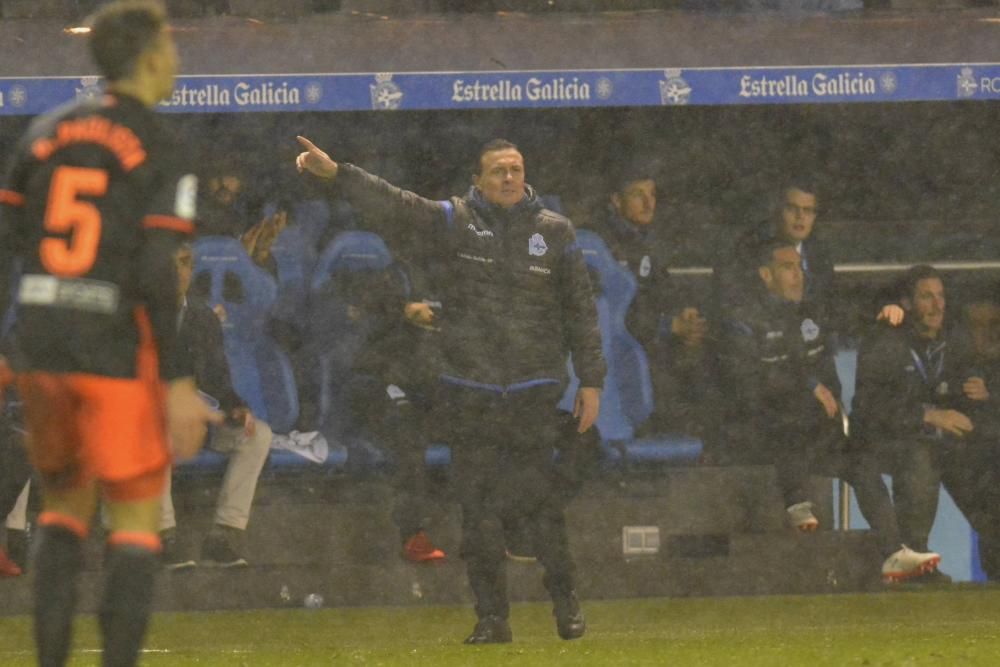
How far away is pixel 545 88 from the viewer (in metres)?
10.2

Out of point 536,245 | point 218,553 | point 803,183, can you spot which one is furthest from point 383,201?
point 803,183

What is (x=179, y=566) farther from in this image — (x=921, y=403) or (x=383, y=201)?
(x=921, y=403)

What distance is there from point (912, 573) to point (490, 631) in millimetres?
3032

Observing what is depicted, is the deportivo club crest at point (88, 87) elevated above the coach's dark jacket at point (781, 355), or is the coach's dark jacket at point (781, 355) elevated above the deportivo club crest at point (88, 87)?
the deportivo club crest at point (88, 87)

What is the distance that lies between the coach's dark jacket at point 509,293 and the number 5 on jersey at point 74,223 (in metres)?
3.34

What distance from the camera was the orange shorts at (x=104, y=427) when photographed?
14.0ft

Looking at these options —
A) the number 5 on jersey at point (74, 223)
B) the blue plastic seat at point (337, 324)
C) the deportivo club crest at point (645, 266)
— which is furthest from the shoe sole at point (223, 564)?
the number 5 on jersey at point (74, 223)

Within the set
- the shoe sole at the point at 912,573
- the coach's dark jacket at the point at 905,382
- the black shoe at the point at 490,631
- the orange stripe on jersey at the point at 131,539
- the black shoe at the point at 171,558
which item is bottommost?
the black shoe at the point at 490,631

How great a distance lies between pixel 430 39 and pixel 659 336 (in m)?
2.01

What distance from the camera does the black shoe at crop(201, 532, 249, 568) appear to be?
974 cm

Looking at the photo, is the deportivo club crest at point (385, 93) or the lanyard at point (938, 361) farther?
the lanyard at point (938, 361)

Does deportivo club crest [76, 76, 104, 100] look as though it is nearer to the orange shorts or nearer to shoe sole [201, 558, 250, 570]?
shoe sole [201, 558, 250, 570]

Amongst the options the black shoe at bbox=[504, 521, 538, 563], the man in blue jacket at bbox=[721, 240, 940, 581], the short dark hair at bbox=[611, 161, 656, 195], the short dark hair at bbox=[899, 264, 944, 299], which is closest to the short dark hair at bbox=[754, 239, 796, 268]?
the man in blue jacket at bbox=[721, 240, 940, 581]

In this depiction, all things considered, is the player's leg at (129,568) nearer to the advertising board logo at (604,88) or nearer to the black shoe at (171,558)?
the black shoe at (171,558)
